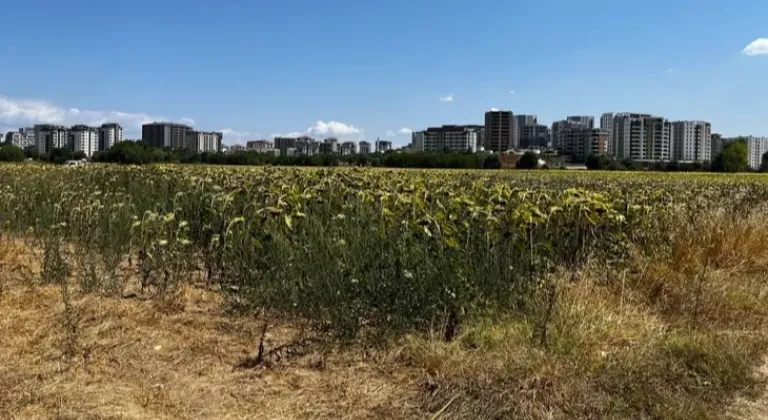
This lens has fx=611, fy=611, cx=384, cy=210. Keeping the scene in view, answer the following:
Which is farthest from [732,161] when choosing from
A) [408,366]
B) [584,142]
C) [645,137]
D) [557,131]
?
[408,366]

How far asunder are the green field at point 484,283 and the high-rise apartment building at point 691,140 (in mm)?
117279

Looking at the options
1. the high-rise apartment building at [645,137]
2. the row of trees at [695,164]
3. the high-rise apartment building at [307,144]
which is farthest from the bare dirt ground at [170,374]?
the high-rise apartment building at [645,137]

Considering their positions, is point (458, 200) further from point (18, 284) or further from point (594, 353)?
point (18, 284)

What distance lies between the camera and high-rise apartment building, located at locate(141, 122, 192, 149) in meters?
95.8

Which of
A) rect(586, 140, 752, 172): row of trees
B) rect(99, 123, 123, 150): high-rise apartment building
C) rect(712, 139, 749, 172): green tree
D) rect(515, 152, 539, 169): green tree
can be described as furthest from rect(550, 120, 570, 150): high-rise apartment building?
rect(99, 123, 123, 150): high-rise apartment building

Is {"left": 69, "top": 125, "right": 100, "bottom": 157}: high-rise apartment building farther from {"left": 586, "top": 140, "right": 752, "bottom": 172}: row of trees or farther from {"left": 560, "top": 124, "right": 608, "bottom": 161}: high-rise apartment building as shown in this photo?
A: {"left": 560, "top": 124, "right": 608, "bottom": 161}: high-rise apartment building

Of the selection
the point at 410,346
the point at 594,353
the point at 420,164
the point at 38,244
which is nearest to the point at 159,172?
the point at 38,244

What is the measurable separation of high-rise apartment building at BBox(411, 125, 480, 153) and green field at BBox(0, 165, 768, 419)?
378 ft

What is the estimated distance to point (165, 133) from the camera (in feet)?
322

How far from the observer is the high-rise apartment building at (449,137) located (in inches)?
4813

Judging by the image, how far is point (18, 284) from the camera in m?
5.21

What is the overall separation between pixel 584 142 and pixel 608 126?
28.5 ft

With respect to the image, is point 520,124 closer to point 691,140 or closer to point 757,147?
point 691,140

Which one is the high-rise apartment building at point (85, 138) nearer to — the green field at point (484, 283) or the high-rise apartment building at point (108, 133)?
the high-rise apartment building at point (108, 133)
